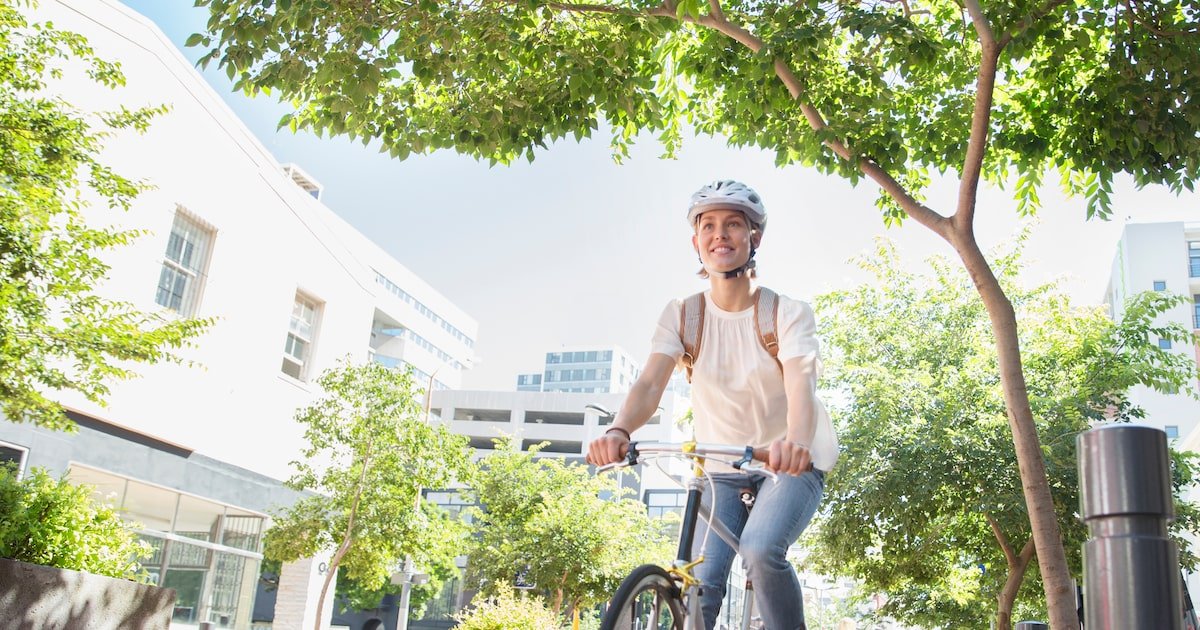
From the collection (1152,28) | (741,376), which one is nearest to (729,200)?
(741,376)

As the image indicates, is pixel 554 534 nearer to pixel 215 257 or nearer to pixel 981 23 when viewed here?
pixel 215 257

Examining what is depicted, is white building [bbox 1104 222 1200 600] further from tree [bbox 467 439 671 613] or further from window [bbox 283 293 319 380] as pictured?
window [bbox 283 293 319 380]

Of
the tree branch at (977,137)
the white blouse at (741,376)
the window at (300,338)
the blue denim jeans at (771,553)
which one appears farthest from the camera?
the window at (300,338)

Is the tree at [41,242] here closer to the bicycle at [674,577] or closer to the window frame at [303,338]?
the bicycle at [674,577]

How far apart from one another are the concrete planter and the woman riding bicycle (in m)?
5.67

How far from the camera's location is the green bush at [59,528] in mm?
7719

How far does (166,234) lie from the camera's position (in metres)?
20.0

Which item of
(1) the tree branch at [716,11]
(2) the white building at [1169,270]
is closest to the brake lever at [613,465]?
(1) the tree branch at [716,11]

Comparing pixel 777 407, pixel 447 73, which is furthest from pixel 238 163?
pixel 777 407

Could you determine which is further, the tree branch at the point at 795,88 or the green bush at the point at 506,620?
the green bush at the point at 506,620

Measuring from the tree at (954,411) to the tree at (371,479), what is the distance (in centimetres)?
830

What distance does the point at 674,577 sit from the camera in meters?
3.28

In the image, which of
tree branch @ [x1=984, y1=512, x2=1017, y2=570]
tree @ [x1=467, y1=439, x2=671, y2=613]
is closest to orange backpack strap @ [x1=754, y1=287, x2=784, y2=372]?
tree branch @ [x1=984, y1=512, x2=1017, y2=570]

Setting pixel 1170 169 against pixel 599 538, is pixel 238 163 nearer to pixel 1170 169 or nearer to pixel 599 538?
pixel 599 538
